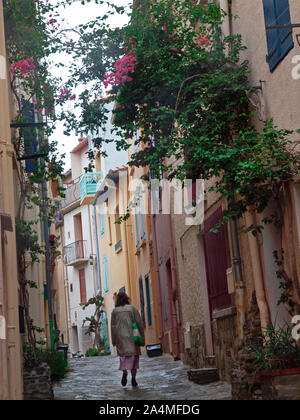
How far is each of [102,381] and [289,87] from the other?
24.8 feet

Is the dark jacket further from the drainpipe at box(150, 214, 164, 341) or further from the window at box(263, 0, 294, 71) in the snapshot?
the drainpipe at box(150, 214, 164, 341)

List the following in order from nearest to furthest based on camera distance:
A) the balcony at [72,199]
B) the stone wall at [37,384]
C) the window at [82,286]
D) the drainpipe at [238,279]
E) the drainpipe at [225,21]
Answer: the drainpipe at [238,279], the stone wall at [37,384], the drainpipe at [225,21], the window at [82,286], the balcony at [72,199]

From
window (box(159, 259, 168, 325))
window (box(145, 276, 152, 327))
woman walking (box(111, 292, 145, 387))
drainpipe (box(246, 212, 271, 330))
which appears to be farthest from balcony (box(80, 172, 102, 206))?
drainpipe (box(246, 212, 271, 330))

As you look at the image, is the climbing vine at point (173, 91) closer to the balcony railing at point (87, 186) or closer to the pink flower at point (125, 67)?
the pink flower at point (125, 67)

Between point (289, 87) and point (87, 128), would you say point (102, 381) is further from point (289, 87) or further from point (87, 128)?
point (289, 87)

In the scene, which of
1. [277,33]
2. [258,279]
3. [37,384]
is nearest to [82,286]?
[37,384]

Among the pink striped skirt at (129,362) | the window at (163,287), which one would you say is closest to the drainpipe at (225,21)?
the pink striped skirt at (129,362)

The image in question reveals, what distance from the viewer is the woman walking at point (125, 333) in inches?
506

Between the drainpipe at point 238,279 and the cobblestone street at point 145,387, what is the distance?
0.97 meters

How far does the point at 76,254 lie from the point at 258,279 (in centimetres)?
3159

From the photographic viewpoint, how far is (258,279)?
389 inches

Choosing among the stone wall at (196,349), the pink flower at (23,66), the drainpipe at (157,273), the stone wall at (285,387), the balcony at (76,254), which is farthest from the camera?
the balcony at (76,254)

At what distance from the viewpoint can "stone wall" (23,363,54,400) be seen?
1096cm
